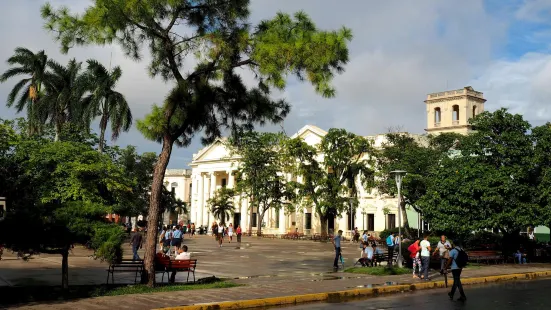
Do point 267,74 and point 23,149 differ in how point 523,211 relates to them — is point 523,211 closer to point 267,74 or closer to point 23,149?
point 267,74

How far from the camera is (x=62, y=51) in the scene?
14242mm

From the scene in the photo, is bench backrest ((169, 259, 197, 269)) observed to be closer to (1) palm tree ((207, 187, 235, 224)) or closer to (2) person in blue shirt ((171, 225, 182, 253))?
(2) person in blue shirt ((171, 225, 182, 253))

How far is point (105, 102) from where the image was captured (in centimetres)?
3947

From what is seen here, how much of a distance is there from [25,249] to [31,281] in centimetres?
366

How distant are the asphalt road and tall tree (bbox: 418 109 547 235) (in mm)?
10102

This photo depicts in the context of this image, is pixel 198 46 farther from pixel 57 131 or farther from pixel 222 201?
pixel 222 201

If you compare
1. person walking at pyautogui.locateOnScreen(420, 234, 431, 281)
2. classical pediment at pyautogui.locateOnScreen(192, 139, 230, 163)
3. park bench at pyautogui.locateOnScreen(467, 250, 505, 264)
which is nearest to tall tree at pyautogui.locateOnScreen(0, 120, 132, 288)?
person walking at pyautogui.locateOnScreen(420, 234, 431, 281)

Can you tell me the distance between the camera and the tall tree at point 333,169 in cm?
5256

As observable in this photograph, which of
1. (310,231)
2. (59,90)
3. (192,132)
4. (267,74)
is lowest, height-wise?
(310,231)

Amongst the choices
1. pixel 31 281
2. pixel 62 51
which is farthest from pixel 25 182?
pixel 62 51

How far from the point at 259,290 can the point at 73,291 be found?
15.1ft

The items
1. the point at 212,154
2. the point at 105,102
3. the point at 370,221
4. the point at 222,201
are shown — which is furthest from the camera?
the point at 212,154

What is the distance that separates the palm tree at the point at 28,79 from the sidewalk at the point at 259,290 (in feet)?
85.3

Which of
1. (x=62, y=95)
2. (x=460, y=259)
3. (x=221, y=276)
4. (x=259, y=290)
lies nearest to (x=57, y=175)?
(x=62, y=95)
